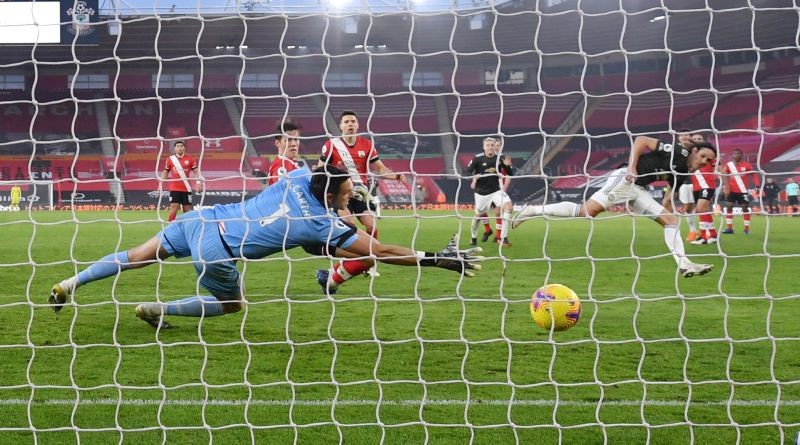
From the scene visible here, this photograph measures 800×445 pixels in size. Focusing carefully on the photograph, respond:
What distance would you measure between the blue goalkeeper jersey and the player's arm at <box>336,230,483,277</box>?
11cm

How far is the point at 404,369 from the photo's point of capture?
5332mm

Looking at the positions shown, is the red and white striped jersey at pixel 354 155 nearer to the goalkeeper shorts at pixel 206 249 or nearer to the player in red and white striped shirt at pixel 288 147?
the player in red and white striped shirt at pixel 288 147

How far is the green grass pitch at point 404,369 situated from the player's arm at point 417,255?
398 millimetres

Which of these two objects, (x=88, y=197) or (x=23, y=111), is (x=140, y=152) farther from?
(x=23, y=111)

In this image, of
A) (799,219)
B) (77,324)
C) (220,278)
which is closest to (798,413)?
(220,278)

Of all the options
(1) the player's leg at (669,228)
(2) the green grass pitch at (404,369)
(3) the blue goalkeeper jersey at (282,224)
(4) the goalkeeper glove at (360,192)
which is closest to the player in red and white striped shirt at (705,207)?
(2) the green grass pitch at (404,369)

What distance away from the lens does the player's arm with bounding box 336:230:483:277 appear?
5.03m

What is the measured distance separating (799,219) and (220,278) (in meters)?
21.9

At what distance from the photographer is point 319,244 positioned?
5.47 meters

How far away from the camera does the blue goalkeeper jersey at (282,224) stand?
5.23 meters

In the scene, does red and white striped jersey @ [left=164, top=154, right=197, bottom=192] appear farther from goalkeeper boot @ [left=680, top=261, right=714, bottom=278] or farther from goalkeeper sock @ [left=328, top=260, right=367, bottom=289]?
goalkeeper boot @ [left=680, top=261, right=714, bottom=278]

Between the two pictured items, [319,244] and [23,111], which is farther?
[23,111]

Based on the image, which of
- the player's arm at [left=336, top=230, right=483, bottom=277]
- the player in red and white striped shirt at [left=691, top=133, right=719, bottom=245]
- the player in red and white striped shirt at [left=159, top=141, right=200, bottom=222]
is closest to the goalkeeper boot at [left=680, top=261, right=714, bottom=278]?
the player's arm at [left=336, top=230, right=483, bottom=277]

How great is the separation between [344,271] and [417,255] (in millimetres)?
2434
